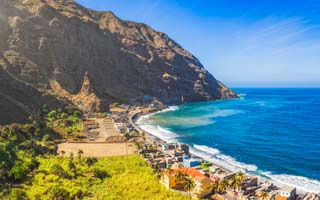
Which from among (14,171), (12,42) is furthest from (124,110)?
(14,171)

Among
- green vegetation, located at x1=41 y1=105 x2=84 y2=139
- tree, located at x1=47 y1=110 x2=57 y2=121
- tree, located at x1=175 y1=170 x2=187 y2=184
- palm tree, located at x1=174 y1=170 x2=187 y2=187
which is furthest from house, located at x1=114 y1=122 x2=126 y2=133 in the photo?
tree, located at x1=175 y1=170 x2=187 y2=184

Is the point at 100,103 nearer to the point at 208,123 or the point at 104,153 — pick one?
the point at 208,123

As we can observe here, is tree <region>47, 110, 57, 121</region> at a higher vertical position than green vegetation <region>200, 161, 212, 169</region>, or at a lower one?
higher

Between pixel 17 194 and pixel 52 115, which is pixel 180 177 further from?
pixel 52 115

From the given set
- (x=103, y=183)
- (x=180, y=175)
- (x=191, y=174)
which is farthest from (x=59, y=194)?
(x=191, y=174)

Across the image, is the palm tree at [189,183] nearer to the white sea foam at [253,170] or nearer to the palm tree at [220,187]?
the palm tree at [220,187]

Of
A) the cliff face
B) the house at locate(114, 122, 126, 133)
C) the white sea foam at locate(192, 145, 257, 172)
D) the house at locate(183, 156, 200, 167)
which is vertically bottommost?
the white sea foam at locate(192, 145, 257, 172)

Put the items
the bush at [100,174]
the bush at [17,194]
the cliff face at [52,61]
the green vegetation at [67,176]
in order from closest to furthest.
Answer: the bush at [17,194], the green vegetation at [67,176], the bush at [100,174], the cliff face at [52,61]

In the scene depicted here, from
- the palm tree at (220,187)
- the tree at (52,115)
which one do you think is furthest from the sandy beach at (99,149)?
the tree at (52,115)

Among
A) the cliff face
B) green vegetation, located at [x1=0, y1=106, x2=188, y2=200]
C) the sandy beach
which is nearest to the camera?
green vegetation, located at [x1=0, y1=106, x2=188, y2=200]

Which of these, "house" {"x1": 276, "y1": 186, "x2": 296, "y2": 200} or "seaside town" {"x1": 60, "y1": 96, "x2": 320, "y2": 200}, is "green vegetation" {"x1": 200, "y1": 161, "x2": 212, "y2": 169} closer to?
"seaside town" {"x1": 60, "y1": 96, "x2": 320, "y2": 200}
